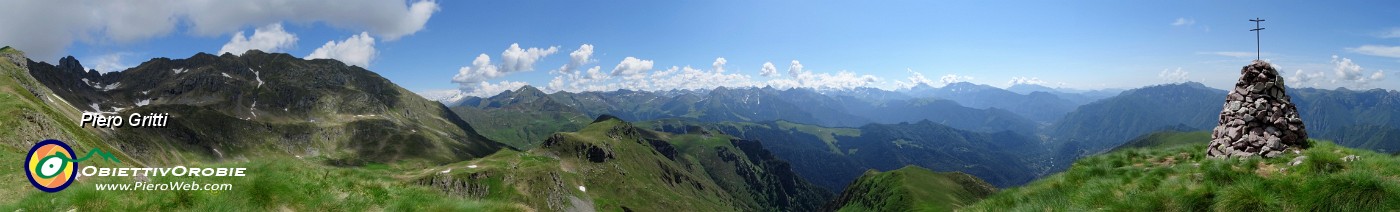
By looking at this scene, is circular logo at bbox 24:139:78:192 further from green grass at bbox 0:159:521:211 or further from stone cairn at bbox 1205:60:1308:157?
stone cairn at bbox 1205:60:1308:157

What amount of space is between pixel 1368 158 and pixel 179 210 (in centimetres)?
2931

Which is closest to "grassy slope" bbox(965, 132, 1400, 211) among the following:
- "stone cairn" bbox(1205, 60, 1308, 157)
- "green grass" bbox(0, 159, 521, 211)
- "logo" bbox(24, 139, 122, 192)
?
"stone cairn" bbox(1205, 60, 1308, 157)

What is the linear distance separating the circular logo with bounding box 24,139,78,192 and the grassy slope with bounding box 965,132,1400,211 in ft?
82.8

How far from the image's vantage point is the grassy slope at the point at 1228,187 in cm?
1101

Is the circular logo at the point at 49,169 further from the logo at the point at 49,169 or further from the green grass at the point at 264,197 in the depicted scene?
the green grass at the point at 264,197

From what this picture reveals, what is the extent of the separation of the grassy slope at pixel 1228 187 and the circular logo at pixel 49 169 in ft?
82.8

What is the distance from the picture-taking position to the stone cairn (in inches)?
734

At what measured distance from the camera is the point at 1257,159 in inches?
669

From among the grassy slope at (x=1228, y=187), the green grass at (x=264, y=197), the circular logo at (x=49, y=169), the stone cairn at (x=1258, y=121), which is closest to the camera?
the grassy slope at (x=1228, y=187)

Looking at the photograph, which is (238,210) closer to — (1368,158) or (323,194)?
(323,194)

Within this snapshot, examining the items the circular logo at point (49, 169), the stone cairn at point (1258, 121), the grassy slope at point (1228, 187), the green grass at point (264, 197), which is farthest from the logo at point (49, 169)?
the stone cairn at point (1258, 121)

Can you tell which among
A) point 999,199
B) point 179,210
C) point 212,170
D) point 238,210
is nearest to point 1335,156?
point 999,199

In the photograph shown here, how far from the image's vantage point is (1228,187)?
507 inches

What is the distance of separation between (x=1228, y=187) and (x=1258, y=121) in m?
10.2
